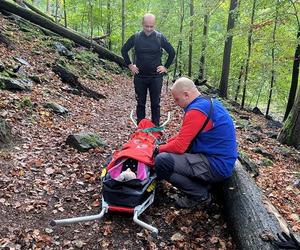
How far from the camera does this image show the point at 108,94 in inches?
569

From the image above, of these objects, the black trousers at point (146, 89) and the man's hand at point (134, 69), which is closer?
the man's hand at point (134, 69)

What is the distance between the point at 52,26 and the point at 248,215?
1703 cm

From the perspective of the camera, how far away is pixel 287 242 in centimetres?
359

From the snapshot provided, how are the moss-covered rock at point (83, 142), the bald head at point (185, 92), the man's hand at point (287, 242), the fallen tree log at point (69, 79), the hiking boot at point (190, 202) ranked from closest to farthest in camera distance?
the man's hand at point (287, 242)
the bald head at point (185, 92)
the hiking boot at point (190, 202)
the moss-covered rock at point (83, 142)
the fallen tree log at point (69, 79)

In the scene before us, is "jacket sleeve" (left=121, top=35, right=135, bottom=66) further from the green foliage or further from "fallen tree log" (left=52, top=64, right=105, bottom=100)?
the green foliage

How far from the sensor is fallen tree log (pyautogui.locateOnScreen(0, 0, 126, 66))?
17328 millimetres

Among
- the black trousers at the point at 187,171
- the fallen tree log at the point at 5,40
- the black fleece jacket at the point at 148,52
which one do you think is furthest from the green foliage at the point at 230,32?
the black trousers at the point at 187,171

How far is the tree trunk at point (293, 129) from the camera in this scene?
1025 cm

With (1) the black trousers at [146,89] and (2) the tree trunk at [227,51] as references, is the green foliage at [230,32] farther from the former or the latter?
(1) the black trousers at [146,89]

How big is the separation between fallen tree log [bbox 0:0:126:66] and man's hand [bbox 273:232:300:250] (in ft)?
57.1

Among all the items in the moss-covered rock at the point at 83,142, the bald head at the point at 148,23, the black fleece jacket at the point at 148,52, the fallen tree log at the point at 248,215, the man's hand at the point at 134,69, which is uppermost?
the bald head at the point at 148,23

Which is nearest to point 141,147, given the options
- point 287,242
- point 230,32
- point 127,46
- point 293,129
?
point 287,242

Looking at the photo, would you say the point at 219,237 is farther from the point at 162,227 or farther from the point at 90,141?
the point at 90,141

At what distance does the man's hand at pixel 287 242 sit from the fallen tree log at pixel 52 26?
17.4m
